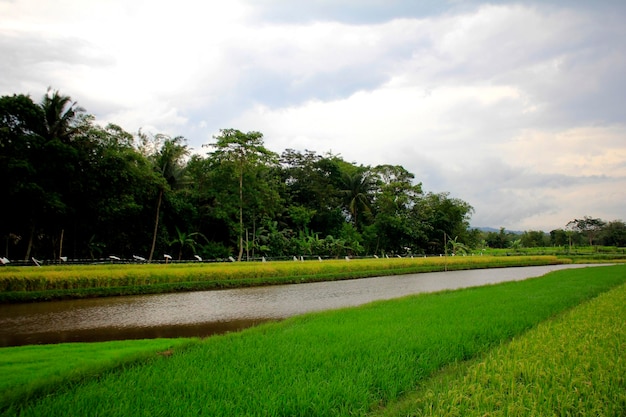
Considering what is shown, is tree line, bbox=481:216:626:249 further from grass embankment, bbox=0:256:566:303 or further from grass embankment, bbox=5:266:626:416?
grass embankment, bbox=5:266:626:416

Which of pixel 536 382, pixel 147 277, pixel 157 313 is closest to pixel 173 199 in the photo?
pixel 147 277

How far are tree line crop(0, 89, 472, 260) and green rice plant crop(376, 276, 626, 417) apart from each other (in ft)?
53.8

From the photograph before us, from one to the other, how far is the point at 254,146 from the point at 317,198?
11.9 m

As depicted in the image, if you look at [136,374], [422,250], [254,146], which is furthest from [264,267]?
[422,250]

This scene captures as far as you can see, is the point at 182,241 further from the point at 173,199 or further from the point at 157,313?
the point at 157,313

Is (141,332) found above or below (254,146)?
below

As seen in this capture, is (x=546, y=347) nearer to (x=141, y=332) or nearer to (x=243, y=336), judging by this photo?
(x=243, y=336)

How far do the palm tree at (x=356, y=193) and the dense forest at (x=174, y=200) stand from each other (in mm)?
92

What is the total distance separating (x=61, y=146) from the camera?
1603 cm

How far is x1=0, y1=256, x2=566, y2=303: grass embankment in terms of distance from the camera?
10930 mm

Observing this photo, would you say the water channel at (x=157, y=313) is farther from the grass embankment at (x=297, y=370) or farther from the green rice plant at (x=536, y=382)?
the green rice plant at (x=536, y=382)

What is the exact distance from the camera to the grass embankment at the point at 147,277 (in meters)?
10.9

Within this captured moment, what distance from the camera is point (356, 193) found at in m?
35.4

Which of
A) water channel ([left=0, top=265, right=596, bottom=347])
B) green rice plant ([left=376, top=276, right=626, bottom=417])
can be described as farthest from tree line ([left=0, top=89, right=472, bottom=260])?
green rice plant ([left=376, top=276, right=626, bottom=417])
